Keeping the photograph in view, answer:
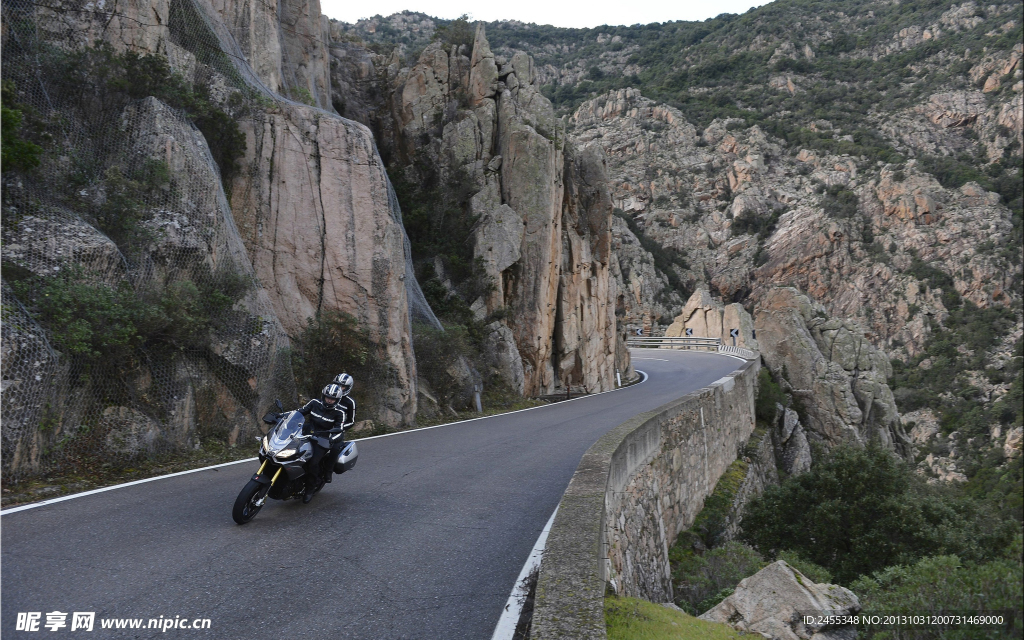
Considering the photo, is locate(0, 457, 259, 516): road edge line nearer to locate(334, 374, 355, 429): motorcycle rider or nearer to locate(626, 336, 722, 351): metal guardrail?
locate(334, 374, 355, 429): motorcycle rider

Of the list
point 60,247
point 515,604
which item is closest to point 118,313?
point 60,247

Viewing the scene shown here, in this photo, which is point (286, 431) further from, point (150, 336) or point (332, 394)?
point (150, 336)

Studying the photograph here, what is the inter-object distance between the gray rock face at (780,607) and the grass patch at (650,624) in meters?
0.78

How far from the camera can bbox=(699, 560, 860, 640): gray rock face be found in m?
5.83

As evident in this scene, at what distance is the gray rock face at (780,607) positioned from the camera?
5832 mm

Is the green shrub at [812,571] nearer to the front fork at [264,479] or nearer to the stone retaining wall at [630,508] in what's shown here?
the stone retaining wall at [630,508]

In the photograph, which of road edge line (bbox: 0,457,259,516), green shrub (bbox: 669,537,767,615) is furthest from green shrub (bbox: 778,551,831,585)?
road edge line (bbox: 0,457,259,516)

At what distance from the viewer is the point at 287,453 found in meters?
5.95

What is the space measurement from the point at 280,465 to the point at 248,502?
0.44 meters

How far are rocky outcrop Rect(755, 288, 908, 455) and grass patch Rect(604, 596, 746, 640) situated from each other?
24.0m

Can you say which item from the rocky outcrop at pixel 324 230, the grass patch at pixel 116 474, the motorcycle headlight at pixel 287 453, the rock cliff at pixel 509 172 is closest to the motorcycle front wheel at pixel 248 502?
the motorcycle headlight at pixel 287 453

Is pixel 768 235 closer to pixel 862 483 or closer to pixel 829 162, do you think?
pixel 829 162

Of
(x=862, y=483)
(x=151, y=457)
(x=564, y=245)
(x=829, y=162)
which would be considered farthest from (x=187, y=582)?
(x=829, y=162)

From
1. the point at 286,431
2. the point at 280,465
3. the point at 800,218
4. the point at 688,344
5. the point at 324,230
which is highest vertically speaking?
the point at 800,218
